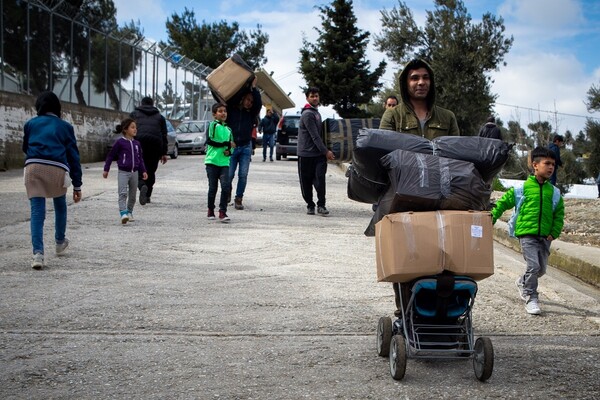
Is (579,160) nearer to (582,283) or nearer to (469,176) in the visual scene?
(582,283)

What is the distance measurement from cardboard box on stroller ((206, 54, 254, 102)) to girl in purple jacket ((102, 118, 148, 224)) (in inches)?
67.6

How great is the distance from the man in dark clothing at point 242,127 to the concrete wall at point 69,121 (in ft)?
33.2

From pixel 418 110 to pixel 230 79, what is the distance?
7.63 metres

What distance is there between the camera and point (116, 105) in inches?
1329

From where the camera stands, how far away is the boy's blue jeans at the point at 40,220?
8.03 meters

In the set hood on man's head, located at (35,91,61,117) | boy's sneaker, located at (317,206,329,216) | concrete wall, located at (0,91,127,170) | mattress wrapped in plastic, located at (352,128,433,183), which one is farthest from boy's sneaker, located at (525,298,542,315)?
concrete wall, located at (0,91,127,170)

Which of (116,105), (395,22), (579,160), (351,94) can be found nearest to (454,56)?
(395,22)

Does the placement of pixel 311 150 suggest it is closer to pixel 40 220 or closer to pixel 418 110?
pixel 40 220

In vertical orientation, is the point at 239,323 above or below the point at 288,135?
below

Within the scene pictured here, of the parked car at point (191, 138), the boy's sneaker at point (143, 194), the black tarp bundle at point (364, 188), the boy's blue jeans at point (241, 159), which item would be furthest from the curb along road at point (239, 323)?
the parked car at point (191, 138)

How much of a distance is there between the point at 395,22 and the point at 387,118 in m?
33.6

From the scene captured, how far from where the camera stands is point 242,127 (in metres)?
13.3

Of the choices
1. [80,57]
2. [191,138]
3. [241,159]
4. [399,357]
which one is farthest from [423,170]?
[191,138]

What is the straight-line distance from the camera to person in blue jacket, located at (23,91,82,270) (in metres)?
8.15
